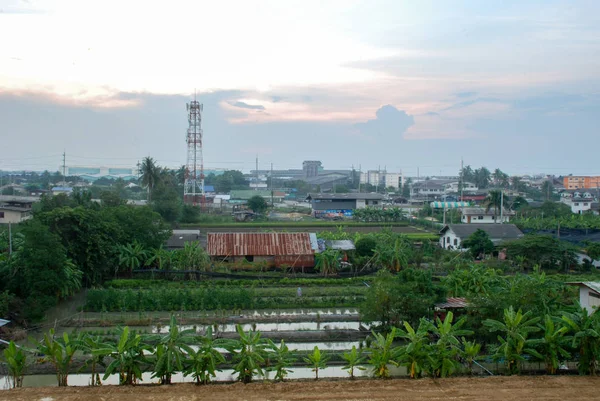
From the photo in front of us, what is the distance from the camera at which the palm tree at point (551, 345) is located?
10922 millimetres

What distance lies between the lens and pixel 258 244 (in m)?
24.0

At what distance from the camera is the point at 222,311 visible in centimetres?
1680

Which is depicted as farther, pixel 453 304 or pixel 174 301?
pixel 174 301

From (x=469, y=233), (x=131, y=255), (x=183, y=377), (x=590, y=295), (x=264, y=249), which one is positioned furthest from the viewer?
(x=469, y=233)

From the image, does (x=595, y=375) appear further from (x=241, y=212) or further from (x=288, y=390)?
(x=241, y=212)

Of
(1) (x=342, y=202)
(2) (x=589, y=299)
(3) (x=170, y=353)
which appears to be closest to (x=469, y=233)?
(2) (x=589, y=299)

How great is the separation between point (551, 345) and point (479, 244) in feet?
51.8

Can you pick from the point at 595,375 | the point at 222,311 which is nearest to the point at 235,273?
the point at 222,311

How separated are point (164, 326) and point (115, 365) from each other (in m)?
5.13

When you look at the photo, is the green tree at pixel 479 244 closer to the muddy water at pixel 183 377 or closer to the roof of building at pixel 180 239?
the roof of building at pixel 180 239

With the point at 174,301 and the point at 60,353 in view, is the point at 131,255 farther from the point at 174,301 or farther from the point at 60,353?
the point at 60,353

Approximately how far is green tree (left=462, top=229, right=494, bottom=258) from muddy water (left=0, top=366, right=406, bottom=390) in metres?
15.7

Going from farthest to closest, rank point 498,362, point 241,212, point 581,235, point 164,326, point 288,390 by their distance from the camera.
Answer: point 241,212 → point 581,235 → point 164,326 → point 498,362 → point 288,390

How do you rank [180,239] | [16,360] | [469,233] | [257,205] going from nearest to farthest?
1. [16,360]
2. [180,239]
3. [469,233]
4. [257,205]
